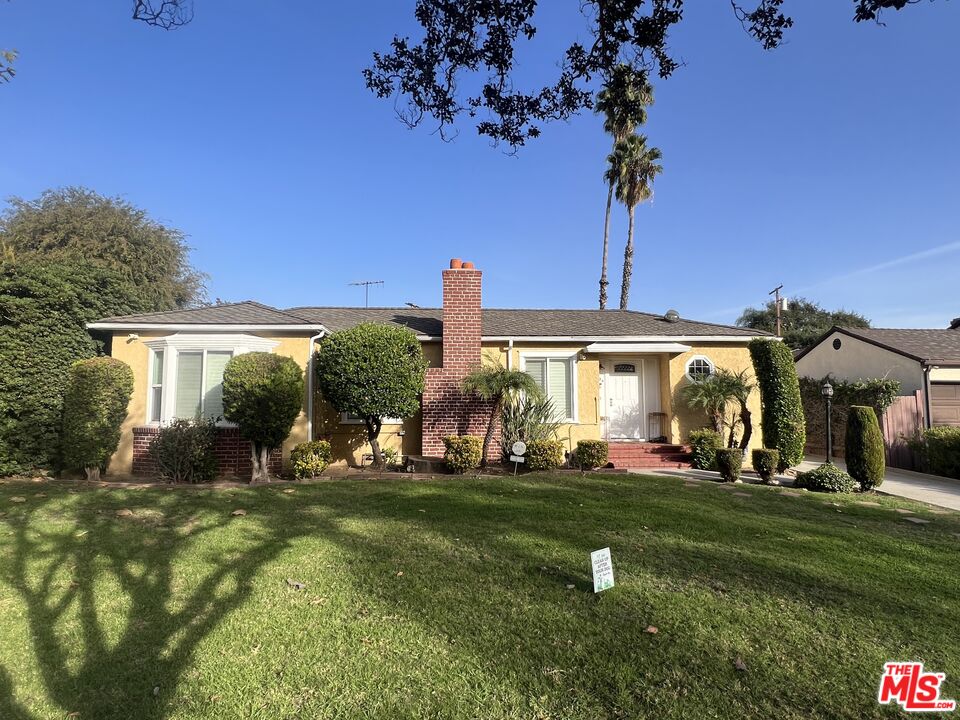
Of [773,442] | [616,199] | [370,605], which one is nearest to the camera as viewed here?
[370,605]

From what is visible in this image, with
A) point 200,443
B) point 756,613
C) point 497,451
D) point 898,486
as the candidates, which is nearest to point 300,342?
point 200,443

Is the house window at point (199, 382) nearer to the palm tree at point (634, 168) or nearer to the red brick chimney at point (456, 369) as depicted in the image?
the red brick chimney at point (456, 369)

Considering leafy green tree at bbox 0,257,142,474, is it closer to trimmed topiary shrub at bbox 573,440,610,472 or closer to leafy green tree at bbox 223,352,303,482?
leafy green tree at bbox 223,352,303,482

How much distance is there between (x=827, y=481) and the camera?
926 cm

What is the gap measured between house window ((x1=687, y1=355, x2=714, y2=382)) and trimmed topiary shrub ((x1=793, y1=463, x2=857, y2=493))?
412 centimetres

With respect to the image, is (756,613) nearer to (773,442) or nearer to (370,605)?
(370,605)

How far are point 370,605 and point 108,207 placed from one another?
30.8 meters

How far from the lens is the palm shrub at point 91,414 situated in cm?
931

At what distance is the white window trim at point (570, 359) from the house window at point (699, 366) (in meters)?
3.36

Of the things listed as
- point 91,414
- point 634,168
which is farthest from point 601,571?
point 634,168

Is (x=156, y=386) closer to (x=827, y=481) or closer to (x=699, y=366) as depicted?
(x=699, y=366)

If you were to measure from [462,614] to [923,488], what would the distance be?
1151 centimetres

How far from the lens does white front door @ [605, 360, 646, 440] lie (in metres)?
13.6

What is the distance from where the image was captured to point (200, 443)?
9.52m
